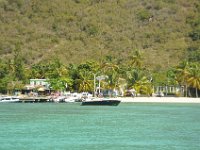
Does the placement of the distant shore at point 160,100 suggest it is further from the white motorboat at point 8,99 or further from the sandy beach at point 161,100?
the white motorboat at point 8,99

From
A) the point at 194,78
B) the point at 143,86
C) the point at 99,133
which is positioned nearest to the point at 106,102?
the point at 143,86

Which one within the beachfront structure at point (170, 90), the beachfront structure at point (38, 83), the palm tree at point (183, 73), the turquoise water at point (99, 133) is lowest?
the turquoise water at point (99, 133)

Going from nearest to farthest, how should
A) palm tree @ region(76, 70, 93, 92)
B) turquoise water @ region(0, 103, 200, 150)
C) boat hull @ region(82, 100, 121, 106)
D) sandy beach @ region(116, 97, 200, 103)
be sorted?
1. turquoise water @ region(0, 103, 200, 150)
2. boat hull @ region(82, 100, 121, 106)
3. sandy beach @ region(116, 97, 200, 103)
4. palm tree @ region(76, 70, 93, 92)

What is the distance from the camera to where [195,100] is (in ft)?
404

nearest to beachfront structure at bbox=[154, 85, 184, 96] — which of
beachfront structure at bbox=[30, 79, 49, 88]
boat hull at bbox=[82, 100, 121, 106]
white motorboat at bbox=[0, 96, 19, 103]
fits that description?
beachfront structure at bbox=[30, 79, 49, 88]

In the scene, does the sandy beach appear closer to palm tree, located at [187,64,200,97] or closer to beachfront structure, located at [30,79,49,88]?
palm tree, located at [187,64,200,97]

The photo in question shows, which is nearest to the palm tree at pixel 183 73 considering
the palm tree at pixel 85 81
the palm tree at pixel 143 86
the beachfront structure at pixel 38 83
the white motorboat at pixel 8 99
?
the palm tree at pixel 143 86

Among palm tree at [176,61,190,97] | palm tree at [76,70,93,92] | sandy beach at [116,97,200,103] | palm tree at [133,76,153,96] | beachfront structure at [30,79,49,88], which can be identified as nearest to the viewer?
sandy beach at [116,97,200,103]

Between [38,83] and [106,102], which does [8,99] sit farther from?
[106,102]

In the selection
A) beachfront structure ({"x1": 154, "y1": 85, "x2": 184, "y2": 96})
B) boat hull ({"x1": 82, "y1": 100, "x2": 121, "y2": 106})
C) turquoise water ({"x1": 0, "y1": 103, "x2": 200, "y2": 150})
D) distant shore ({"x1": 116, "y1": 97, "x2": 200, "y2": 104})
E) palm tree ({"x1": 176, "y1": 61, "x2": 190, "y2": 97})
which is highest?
palm tree ({"x1": 176, "y1": 61, "x2": 190, "y2": 97})

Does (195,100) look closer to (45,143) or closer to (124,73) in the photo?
→ (124,73)

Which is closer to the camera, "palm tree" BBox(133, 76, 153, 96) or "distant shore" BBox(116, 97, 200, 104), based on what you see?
"distant shore" BBox(116, 97, 200, 104)

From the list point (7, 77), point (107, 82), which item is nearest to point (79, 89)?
point (107, 82)

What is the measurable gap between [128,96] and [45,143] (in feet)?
273
